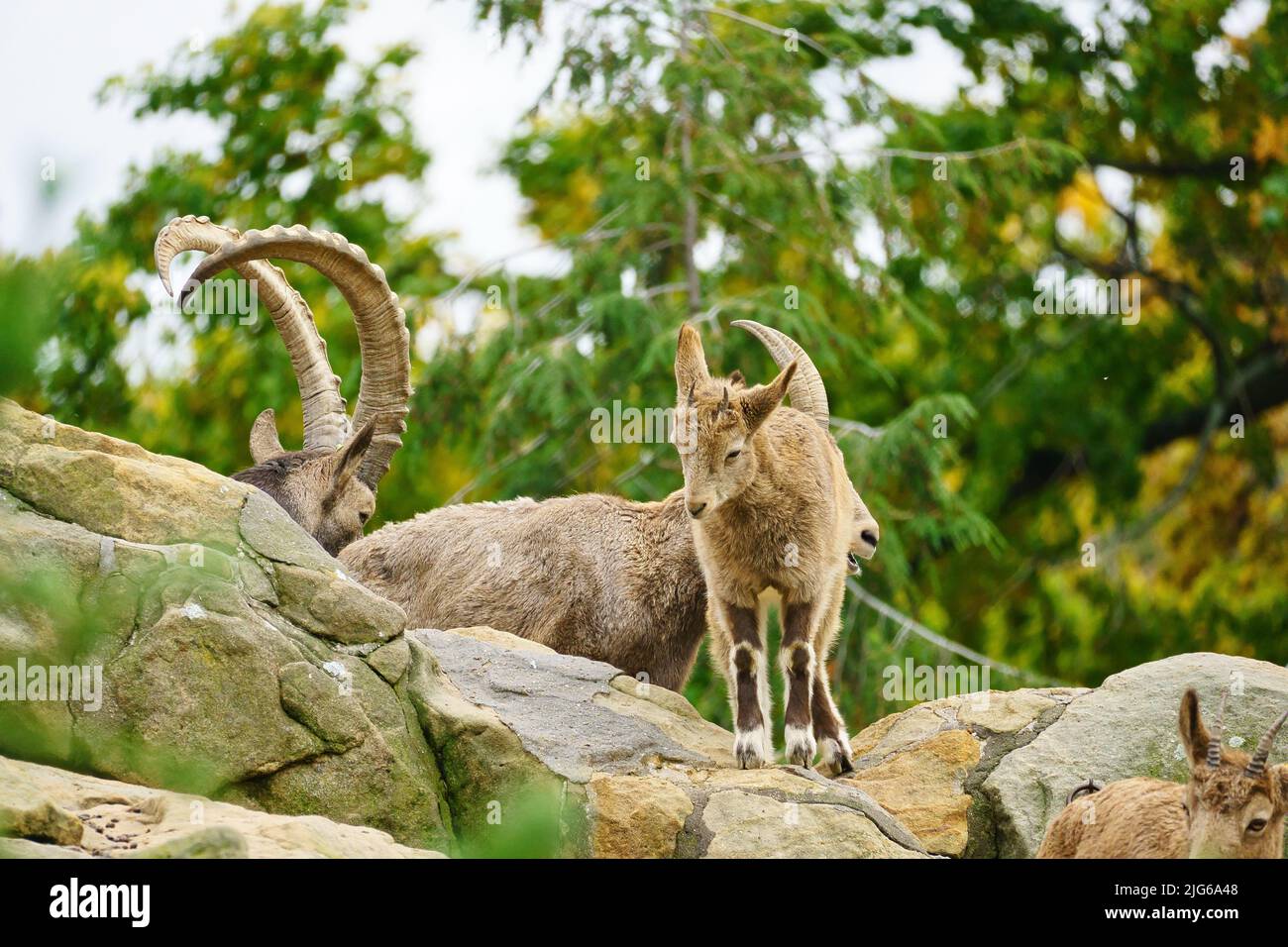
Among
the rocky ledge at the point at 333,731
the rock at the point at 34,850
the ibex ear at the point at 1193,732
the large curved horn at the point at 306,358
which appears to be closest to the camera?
the rock at the point at 34,850

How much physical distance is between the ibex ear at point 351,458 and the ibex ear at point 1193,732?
4.47 metres

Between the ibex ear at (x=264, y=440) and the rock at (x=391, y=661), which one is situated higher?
the ibex ear at (x=264, y=440)

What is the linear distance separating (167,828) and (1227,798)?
3.40 meters

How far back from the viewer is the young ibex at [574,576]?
332 inches

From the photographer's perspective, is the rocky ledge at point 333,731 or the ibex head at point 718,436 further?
the ibex head at point 718,436

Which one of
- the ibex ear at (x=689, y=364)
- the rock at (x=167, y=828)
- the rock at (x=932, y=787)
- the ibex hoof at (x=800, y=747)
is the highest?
the ibex ear at (x=689, y=364)

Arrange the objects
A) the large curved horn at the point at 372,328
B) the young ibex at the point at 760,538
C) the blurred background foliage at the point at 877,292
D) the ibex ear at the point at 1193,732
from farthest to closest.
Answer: the blurred background foliage at the point at 877,292 < the large curved horn at the point at 372,328 < the young ibex at the point at 760,538 < the ibex ear at the point at 1193,732

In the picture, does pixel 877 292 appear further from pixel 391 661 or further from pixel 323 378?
pixel 391 661

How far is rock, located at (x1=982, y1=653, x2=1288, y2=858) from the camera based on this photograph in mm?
7082

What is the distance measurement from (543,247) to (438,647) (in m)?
8.29

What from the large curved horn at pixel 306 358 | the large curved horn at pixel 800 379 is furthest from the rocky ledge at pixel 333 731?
the large curved horn at pixel 306 358

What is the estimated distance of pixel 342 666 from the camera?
6102mm

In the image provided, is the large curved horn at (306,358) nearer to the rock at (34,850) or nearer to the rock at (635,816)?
the rock at (635,816)
